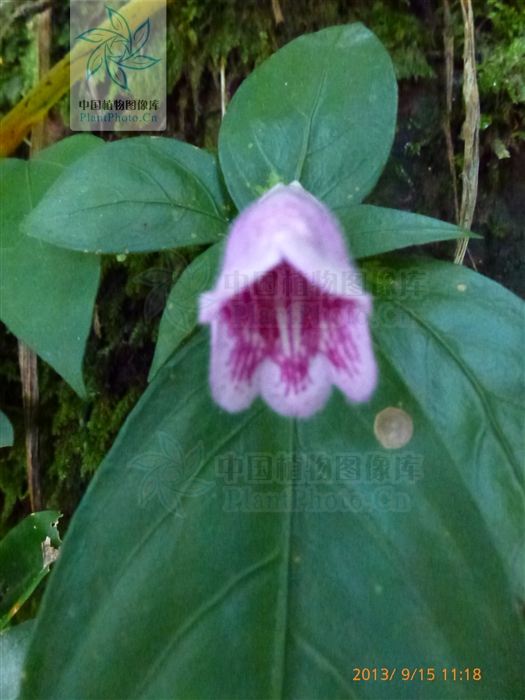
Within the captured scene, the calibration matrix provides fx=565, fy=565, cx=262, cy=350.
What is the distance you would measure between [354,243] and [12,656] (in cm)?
78

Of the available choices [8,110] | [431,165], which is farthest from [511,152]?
[8,110]

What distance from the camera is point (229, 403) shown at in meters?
0.64

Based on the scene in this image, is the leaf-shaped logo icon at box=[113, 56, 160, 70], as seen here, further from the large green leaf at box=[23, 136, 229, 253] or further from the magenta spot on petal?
the magenta spot on petal

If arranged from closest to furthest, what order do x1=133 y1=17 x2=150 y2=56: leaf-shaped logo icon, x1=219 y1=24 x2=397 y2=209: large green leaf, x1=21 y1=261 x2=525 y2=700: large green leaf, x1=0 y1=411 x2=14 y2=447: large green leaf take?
x1=21 y1=261 x2=525 y2=700: large green leaf → x1=219 y1=24 x2=397 y2=209: large green leaf → x1=0 y1=411 x2=14 y2=447: large green leaf → x1=133 y1=17 x2=150 y2=56: leaf-shaped logo icon

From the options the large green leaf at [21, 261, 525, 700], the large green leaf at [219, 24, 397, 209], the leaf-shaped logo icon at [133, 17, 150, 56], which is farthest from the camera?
the leaf-shaped logo icon at [133, 17, 150, 56]

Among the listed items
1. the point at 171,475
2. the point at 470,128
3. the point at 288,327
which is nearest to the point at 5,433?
the point at 171,475

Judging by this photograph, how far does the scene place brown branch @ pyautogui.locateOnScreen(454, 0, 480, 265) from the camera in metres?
0.79

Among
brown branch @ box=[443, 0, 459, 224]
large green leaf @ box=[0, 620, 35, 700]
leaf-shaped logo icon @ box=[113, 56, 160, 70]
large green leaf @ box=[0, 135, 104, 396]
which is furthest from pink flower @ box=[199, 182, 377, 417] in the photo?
large green leaf @ box=[0, 620, 35, 700]

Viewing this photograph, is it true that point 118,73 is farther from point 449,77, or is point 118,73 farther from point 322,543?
point 322,543

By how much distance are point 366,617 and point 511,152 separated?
0.67m

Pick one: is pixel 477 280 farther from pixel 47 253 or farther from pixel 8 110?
pixel 8 110

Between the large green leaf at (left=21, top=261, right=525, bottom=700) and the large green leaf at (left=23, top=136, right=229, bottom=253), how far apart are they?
134 millimetres

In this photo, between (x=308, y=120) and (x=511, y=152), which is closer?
(x=308, y=120)

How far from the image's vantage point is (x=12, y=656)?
2.78 ft
